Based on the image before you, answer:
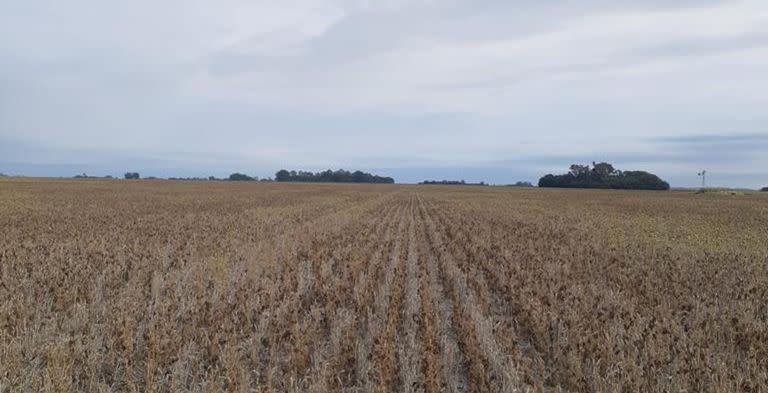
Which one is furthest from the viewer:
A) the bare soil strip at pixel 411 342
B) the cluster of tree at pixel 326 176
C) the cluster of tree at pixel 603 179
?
the cluster of tree at pixel 326 176

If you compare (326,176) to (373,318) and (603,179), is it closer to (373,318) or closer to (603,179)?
(603,179)

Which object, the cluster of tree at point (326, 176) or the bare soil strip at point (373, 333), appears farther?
the cluster of tree at point (326, 176)

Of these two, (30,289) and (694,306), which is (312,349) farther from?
(694,306)

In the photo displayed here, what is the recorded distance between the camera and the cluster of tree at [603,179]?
130 metres

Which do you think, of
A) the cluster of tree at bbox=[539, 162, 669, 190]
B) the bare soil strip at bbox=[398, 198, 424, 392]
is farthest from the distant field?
the cluster of tree at bbox=[539, 162, 669, 190]

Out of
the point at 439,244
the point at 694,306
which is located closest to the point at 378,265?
the point at 439,244

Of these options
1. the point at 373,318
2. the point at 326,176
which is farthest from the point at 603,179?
the point at 373,318

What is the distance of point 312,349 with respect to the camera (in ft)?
18.1

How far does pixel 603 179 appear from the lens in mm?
136000

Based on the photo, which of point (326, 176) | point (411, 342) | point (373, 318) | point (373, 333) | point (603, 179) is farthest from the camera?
point (326, 176)

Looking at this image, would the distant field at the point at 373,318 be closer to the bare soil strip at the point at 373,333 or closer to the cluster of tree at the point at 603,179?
the bare soil strip at the point at 373,333

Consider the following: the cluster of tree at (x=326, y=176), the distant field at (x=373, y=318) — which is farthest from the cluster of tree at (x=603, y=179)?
the distant field at (x=373, y=318)

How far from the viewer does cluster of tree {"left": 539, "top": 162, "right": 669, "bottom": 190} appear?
129750 millimetres

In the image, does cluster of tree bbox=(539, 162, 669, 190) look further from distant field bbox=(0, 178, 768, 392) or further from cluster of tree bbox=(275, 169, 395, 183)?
distant field bbox=(0, 178, 768, 392)
